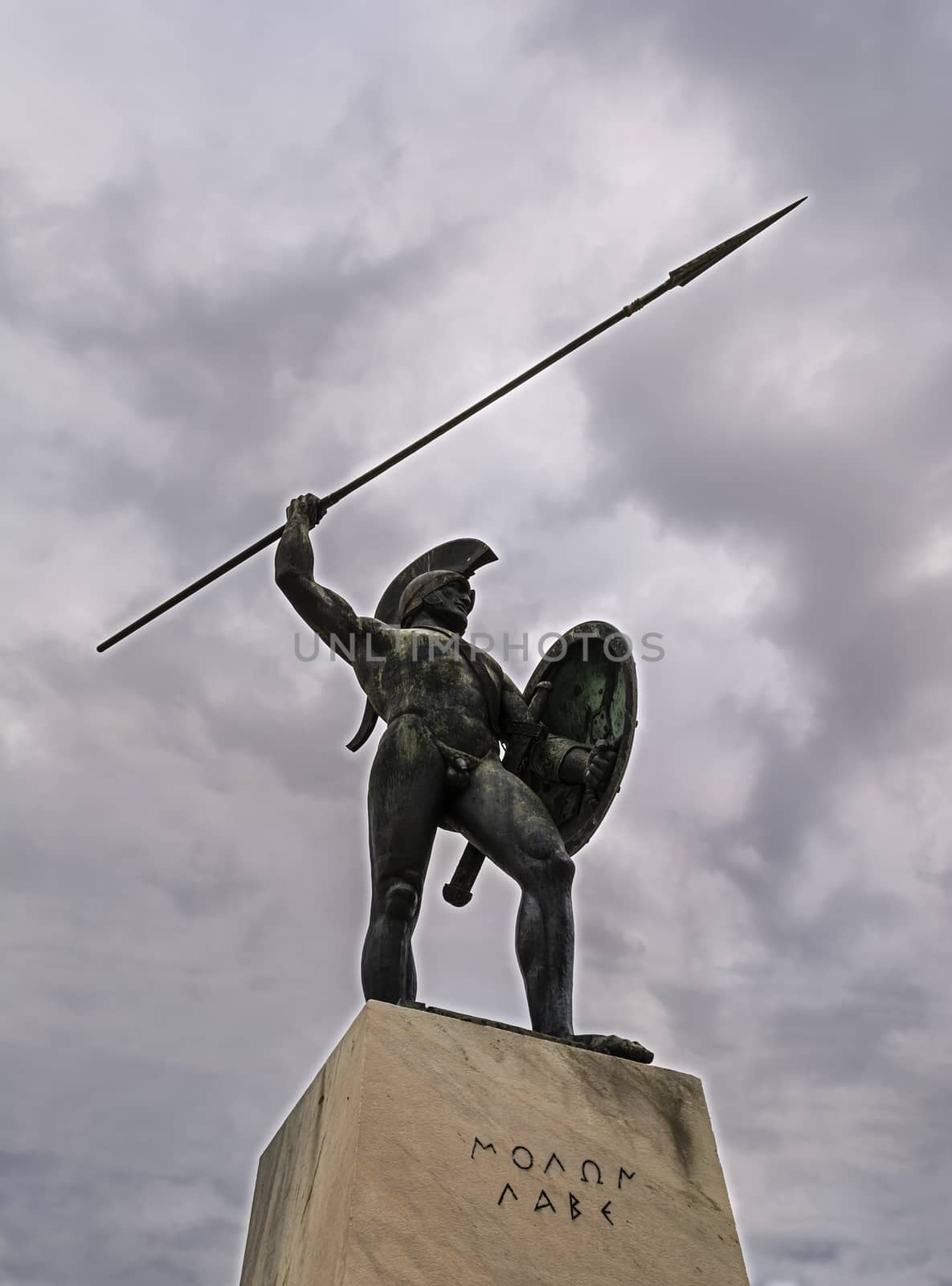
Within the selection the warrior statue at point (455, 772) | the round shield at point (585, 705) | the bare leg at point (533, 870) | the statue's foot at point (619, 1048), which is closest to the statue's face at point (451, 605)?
the warrior statue at point (455, 772)

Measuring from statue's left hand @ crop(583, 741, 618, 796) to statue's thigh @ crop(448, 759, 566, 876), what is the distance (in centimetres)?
27

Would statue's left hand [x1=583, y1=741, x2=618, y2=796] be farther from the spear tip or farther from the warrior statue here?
the spear tip

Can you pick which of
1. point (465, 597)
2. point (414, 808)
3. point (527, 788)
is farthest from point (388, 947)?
point (465, 597)

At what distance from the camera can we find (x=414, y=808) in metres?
5.43

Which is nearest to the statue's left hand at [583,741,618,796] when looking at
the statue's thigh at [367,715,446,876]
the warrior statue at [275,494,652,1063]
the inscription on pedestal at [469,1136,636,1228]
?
the warrior statue at [275,494,652,1063]

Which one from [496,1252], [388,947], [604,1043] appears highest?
[388,947]

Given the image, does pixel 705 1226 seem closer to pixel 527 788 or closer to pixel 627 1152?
pixel 627 1152

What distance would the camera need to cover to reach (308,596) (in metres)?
6.02

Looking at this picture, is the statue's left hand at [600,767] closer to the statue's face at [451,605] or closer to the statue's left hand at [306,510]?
the statue's face at [451,605]

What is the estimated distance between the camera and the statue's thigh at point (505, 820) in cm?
525

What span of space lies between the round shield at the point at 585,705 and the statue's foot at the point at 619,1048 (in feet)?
4.19

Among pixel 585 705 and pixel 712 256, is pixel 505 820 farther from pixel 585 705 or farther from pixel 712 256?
pixel 712 256

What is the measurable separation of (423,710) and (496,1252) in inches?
101

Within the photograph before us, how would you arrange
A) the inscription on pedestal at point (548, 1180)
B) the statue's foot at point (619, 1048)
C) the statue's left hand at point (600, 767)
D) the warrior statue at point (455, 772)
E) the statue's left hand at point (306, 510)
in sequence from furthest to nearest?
the statue's left hand at point (306, 510) < the statue's left hand at point (600, 767) < the warrior statue at point (455, 772) < the statue's foot at point (619, 1048) < the inscription on pedestal at point (548, 1180)
